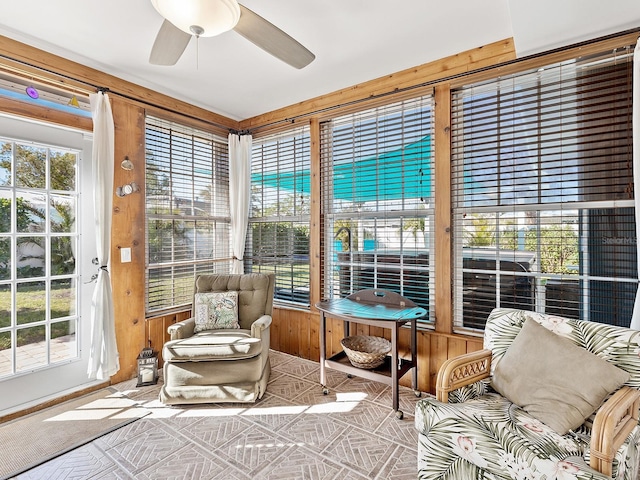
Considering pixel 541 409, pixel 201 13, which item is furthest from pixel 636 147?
pixel 201 13

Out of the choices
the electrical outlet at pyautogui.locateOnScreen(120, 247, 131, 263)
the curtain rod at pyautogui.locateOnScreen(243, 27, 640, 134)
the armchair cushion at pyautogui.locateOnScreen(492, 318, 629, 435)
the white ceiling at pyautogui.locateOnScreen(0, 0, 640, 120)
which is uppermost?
the white ceiling at pyautogui.locateOnScreen(0, 0, 640, 120)

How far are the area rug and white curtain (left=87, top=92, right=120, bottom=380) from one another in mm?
238

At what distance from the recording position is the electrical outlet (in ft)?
9.96

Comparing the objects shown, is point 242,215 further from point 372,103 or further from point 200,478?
point 200,478

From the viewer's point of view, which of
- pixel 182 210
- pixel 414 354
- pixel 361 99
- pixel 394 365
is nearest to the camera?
pixel 394 365

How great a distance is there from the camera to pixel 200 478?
185cm

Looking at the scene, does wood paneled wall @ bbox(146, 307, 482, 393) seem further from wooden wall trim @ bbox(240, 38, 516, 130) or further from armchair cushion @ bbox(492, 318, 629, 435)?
wooden wall trim @ bbox(240, 38, 516, 130)

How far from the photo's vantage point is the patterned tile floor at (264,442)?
1.90m

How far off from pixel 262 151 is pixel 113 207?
175cm

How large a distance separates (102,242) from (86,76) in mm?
1359

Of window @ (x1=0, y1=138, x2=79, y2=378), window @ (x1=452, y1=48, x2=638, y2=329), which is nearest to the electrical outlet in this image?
window @ (x1=0, y1=138, x2=79, y2=378)

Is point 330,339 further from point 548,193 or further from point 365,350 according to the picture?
point 548,193

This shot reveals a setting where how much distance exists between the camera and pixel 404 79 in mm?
2953

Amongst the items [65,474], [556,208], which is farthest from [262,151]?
[65,474]
